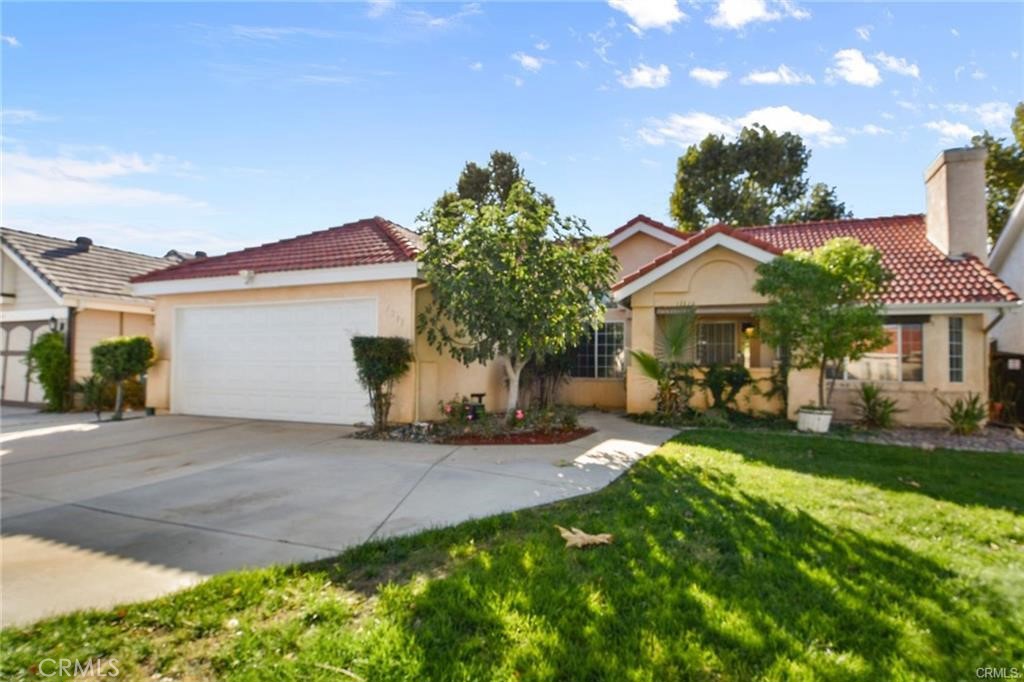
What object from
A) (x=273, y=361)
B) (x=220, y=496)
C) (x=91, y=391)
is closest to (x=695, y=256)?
(x=273, y=361)

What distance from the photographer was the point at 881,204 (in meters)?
23.8

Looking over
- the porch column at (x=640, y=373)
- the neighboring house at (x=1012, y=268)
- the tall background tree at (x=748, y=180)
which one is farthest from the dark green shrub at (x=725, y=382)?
the tall background tree at (x=748, y=180)

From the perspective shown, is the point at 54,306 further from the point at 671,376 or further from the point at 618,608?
the point at 618,608

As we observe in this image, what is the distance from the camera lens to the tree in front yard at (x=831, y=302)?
942 centimetres

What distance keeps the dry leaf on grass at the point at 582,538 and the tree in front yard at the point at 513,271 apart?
4875 mm

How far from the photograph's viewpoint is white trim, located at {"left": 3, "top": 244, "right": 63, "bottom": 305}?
1367 centimetres

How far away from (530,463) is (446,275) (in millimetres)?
3793

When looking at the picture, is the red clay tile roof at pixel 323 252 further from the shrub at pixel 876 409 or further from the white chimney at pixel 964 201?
the white chimney at pixel 964 201

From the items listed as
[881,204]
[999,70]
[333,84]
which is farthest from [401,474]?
[881,204]

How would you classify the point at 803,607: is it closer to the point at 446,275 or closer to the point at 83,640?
the point at 83,640

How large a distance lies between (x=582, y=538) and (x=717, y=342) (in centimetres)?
1362

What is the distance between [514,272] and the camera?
870 centimetres

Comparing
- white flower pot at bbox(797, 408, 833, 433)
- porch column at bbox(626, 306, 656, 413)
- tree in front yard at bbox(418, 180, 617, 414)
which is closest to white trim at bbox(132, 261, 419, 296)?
tree in front yard at bbox(418, 180, 617, 414)

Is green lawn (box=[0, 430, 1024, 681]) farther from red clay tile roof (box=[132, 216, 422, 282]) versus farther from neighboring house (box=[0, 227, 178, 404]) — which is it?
neighboring house (box=[0, 227, 178, 404])
